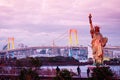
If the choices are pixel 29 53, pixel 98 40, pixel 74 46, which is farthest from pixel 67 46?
pixel 98 40

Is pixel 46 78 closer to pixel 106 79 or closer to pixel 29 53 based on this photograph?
pixel 106 79

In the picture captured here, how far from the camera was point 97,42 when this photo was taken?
21.0 meters

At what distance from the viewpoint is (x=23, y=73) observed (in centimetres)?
1584

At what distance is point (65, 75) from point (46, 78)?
442cm

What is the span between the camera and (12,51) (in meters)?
55.3

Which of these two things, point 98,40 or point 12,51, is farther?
point 12,51

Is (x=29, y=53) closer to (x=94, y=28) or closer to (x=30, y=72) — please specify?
(x=94, y=28)

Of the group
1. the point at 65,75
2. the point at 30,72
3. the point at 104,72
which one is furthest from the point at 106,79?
the point at 30,72

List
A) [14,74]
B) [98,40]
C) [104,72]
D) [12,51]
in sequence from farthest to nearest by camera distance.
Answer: [12,51] → [98,40] → [14,74] → [104,72]

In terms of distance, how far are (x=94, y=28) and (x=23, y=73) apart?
20.2 feet

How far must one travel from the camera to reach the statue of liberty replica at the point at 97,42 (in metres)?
20.7

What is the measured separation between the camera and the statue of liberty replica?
2067 centimetres

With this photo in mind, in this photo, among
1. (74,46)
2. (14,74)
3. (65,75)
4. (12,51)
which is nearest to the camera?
(65,75)

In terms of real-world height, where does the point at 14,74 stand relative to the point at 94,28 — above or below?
below
